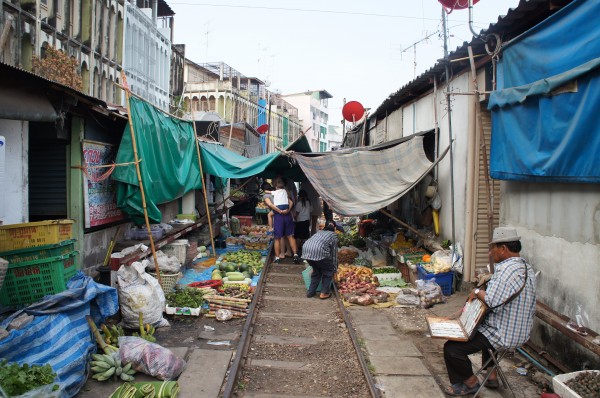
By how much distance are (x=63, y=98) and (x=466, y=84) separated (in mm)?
7013

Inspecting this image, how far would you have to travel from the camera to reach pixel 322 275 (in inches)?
388

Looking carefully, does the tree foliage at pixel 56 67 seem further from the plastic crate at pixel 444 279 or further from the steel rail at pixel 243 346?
the plastic crate at pixel 444 279

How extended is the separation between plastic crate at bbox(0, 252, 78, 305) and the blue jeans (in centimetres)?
471

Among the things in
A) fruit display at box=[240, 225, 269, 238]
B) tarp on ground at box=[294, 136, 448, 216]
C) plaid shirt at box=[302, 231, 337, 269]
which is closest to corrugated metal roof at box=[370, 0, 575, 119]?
tarp on ground at box=[294, 136, 448, 216]

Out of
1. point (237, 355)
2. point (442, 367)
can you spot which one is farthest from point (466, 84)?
point (237, 355)

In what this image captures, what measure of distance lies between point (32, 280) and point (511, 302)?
18.1ft

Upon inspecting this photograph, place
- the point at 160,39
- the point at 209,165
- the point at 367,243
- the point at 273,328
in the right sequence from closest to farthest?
the point at 273,328, the point at 209,165, the point at 367,243, the point at 160,39

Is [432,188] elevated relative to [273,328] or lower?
elevated

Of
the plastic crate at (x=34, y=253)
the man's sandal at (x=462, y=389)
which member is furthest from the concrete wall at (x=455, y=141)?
the plastic crate at (x=34, y=253)

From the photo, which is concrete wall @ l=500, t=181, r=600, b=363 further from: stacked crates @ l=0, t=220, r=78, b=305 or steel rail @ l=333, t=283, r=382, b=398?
stacked crates @ l=0, t=220, r=78, b=305

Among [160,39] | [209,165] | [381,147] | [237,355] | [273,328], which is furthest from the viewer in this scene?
[160,39]

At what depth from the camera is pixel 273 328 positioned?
7867 millimetres

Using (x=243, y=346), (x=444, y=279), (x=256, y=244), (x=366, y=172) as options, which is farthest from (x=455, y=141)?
(x=256, y=244)

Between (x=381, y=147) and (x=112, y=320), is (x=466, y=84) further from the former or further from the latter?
(x=112, y=320)
